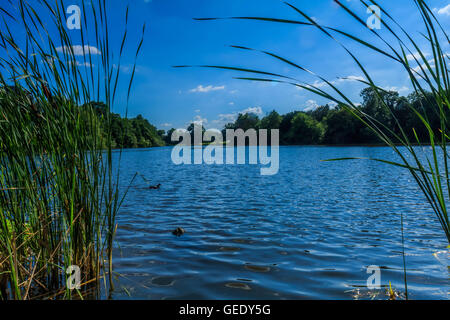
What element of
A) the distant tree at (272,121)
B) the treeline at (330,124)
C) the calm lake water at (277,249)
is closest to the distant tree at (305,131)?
the treeline at (330,124)

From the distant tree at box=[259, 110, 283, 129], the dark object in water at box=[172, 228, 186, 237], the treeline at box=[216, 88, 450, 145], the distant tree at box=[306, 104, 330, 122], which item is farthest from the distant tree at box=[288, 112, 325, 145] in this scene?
the dark object in water at box=[172, 228, 186, 237]

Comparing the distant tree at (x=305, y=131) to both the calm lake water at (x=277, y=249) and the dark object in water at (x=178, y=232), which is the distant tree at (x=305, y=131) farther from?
the dark object in water at (x=178, y=232)

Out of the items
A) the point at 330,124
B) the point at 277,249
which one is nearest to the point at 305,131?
the point at 330,124

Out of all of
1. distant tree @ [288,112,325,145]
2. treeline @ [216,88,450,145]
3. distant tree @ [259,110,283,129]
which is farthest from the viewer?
distant tree @ [259,110,283,129]

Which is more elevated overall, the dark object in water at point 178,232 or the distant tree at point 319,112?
the distant tree at point 319,112

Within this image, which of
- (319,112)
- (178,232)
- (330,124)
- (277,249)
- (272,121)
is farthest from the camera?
(319,112)

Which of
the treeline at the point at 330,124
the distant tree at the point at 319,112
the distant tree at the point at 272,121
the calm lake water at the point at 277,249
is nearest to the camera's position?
the calm lake water at the point at 277,249

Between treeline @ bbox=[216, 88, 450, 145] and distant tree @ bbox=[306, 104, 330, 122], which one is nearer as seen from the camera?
treeline @ bbox=[216, 88, 450, 145]

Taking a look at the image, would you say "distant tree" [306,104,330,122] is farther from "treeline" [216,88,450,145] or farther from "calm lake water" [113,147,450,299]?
"calm lake water" [113,147,450,299]

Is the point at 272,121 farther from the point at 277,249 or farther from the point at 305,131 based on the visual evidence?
the point at 277,249
